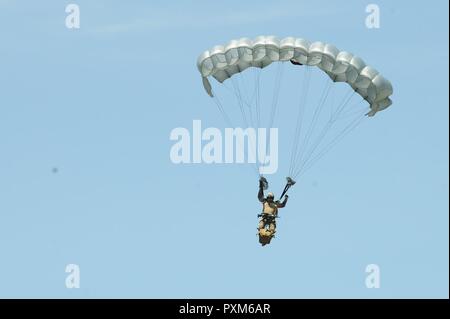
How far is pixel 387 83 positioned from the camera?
17075cm

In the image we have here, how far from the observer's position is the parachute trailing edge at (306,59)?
559ft

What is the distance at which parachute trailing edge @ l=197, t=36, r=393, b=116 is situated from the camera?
170250 mm

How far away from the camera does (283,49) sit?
170375mm

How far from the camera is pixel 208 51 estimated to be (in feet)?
561

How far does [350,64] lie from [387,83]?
1.35 m

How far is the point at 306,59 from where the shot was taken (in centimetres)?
17038
